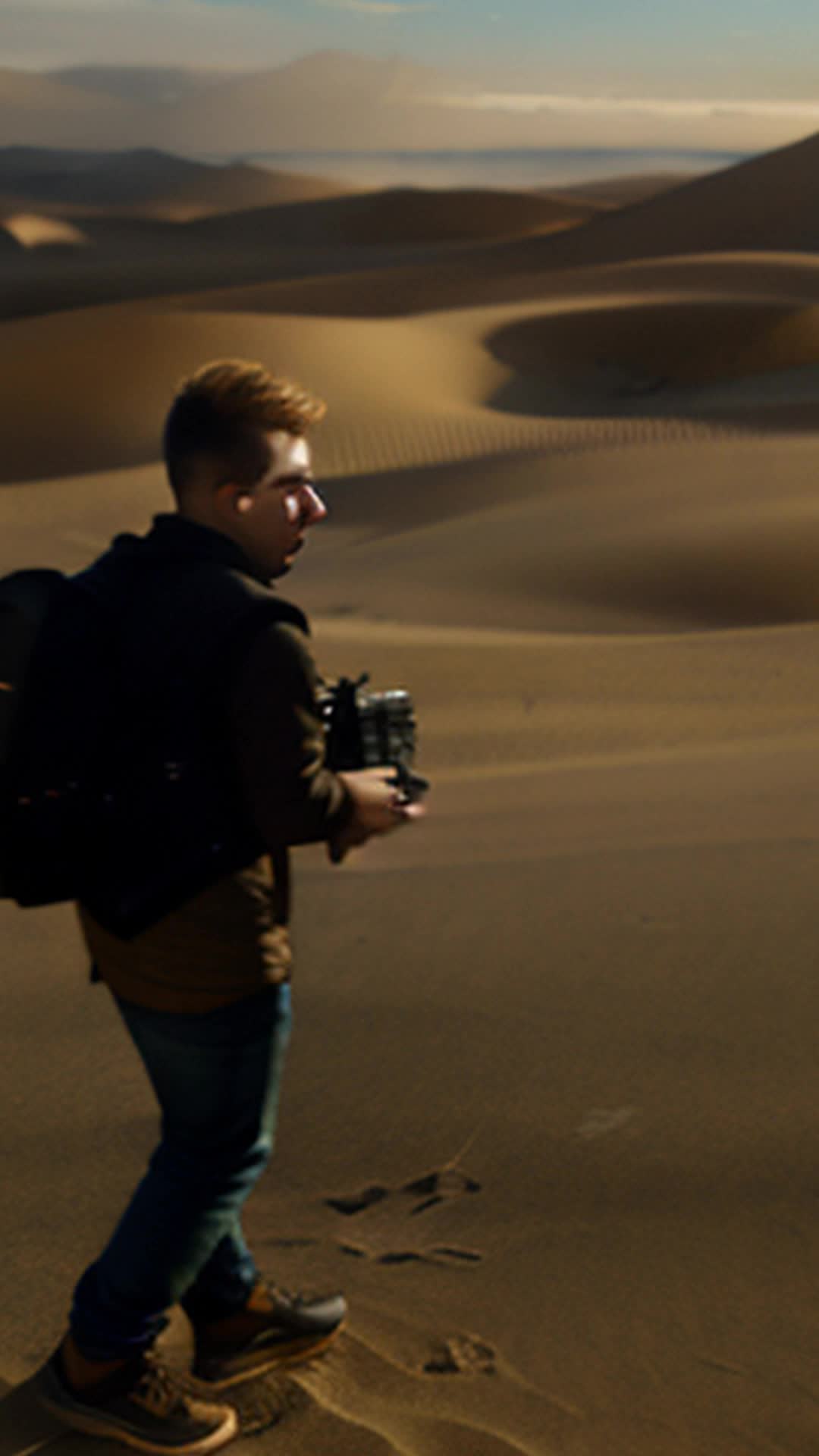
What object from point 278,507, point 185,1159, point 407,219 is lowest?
point 185,1159

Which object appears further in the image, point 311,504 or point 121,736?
point 311,504

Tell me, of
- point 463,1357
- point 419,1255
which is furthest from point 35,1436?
point 419,1255

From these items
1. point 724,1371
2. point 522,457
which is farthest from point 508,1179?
point 522,457

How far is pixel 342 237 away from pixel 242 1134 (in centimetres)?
7686

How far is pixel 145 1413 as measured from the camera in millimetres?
2732

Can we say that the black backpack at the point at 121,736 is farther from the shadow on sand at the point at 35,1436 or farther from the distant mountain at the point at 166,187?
the distant mountain at the point at 166,187

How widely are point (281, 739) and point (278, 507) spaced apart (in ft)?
1.25

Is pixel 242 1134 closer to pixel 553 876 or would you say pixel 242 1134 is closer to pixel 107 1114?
pixel 107 1114

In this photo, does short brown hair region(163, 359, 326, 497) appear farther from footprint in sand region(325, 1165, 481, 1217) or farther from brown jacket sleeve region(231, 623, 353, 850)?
footprint in sand region(325, 1165, 481, 1217)

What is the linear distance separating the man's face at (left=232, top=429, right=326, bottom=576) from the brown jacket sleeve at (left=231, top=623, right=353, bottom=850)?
0.64 ft

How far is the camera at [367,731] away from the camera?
8.71ft

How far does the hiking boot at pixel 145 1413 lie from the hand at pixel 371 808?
34.2 inches

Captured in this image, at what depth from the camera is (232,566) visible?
2.54 meters

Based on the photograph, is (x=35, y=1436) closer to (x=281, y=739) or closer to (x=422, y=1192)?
(x=422, y=1192)
